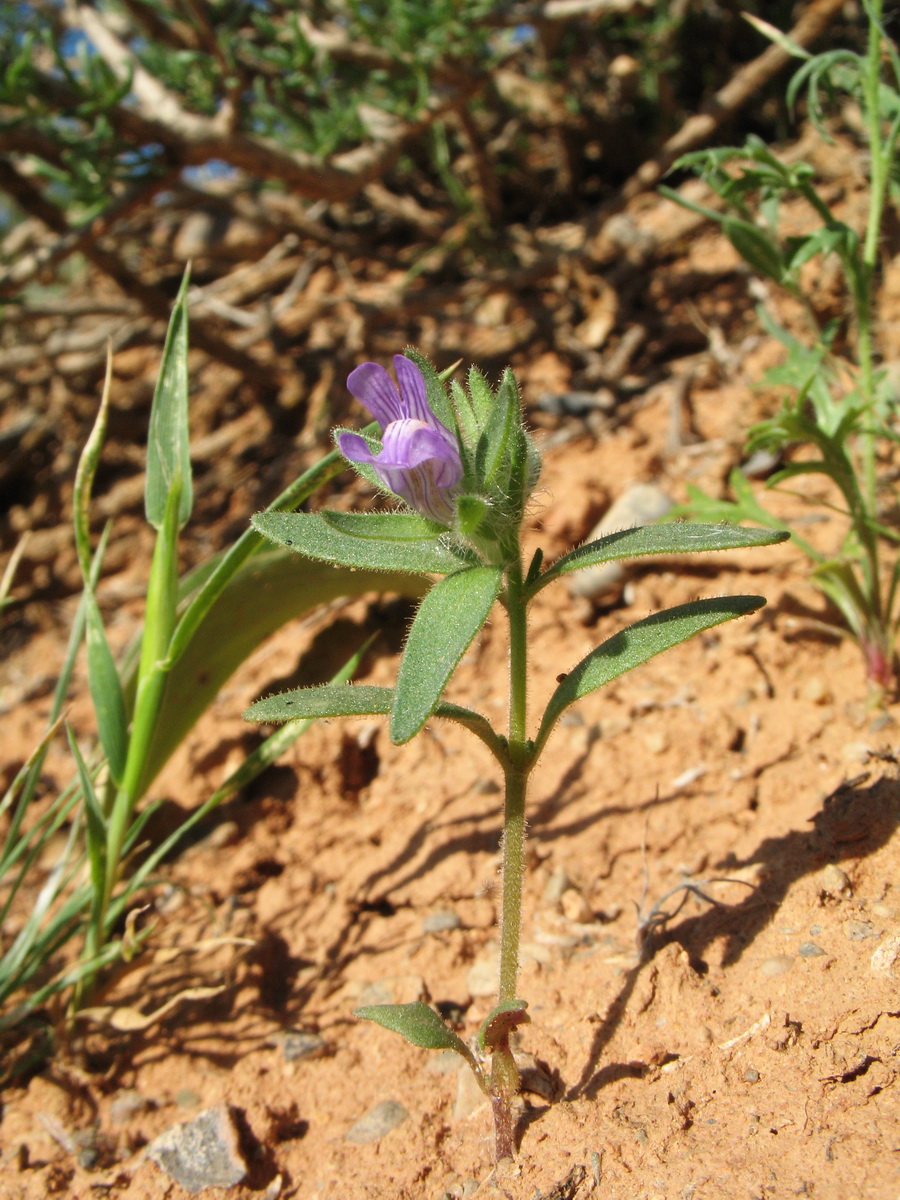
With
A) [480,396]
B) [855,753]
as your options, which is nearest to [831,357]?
[855,753]

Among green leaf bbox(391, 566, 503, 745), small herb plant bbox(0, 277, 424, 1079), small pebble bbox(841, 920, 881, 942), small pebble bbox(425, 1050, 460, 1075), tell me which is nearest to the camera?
green leaf bbox(391, 566, 503, 745)

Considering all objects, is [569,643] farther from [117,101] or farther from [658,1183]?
[117,101]

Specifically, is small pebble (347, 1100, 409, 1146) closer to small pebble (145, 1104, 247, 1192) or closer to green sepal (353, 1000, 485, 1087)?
small pebble (145, 1104, 247, 1192)

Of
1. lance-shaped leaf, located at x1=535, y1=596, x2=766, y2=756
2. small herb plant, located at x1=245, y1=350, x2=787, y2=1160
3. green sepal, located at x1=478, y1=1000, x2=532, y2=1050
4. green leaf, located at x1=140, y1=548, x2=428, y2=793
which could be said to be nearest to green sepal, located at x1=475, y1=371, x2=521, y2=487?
small herb plant, located at x1=245, y1=350, x2=787, y2=1160

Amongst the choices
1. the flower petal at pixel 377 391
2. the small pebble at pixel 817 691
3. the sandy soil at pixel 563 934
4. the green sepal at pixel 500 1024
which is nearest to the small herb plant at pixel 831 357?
the small pebble at pixel 817 691

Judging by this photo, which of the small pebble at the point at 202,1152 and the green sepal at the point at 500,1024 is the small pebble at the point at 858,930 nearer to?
the green sepal at the point at 500,1024

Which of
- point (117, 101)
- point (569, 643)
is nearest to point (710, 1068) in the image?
point (569, 643)
